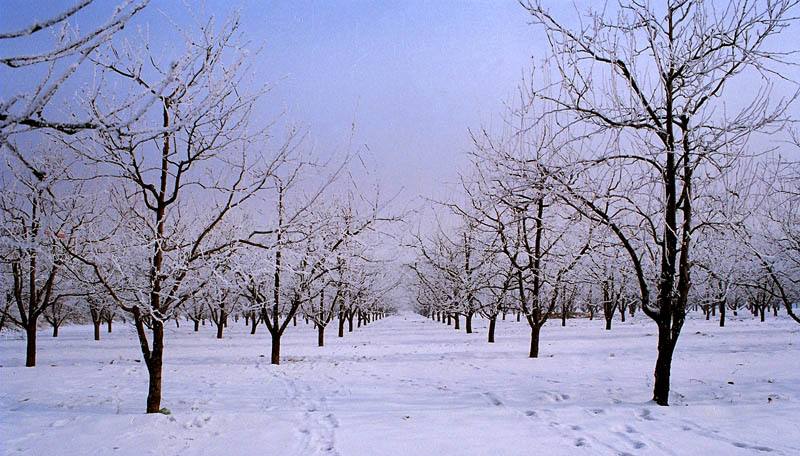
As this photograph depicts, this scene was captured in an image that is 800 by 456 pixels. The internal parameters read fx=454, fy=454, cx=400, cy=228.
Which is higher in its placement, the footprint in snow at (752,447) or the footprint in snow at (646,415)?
the footprint in snow at (752,447)

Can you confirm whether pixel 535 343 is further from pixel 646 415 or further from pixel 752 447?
pixel 752 447

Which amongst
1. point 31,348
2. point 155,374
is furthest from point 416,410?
point 31,348

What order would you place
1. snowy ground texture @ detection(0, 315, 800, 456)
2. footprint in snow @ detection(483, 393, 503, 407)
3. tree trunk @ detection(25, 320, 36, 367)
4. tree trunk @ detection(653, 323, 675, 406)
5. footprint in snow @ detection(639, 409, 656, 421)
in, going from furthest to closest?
tree trunk @ detection(25, 320, 36, 367)
footprint in snow @ detection(483, 393, 503, 407)
tree trunk @ detection(653, 323, 675, 406)
footprint in snow @ detection(639, 409, 656, 421)
snowy ground texture @ detection(0, 315, 800, 456)

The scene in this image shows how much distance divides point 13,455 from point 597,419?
6.10 meters

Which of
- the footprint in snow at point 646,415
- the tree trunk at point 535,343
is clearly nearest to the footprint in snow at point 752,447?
the footprint in snow at point 646,415

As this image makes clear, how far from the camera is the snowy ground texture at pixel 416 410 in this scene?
4438 mm

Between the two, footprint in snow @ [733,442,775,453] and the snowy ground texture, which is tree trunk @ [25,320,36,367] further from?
footprint in snow @ [733,442,775,453]

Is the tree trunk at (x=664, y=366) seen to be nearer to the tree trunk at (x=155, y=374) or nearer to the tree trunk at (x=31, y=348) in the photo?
the tree trunk at (x=155, y=374)

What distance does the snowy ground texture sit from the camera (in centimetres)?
444

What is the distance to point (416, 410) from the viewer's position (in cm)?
603

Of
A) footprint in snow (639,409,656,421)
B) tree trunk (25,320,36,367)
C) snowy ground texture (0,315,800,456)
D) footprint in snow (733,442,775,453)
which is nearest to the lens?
footprint in snow (733,442,775,453)

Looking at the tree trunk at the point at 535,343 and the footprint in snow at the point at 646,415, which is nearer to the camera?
the footprint in snow at the point at 646,415

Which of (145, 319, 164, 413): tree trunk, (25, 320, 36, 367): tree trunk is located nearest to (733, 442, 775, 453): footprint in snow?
(145, 319, 164, 413): tree trunk

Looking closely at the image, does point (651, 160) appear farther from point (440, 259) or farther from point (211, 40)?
point (440, 259)
